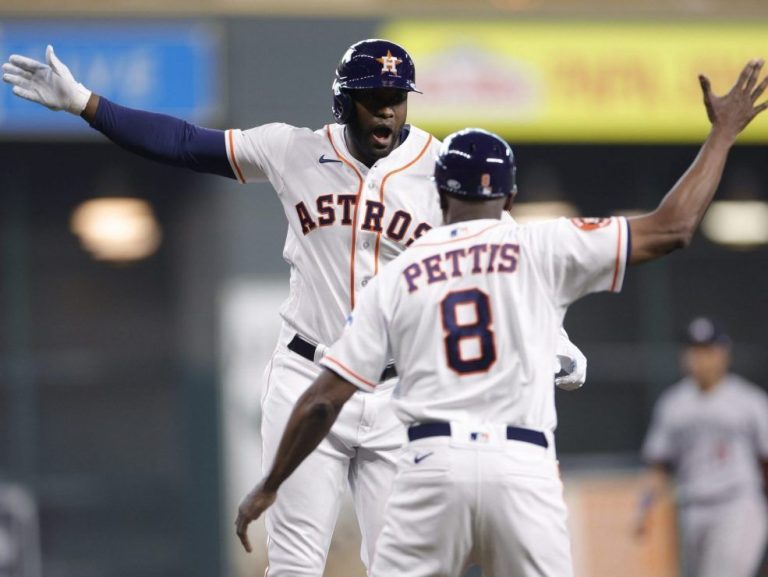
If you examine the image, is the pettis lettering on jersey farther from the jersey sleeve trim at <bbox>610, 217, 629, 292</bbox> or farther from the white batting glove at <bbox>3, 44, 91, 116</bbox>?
the white batting glove at <bbox>3, 44, 91, 116</bbox>

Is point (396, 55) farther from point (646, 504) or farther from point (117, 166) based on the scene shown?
point (117, 166)

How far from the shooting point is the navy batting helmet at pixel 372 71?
19.2 feet

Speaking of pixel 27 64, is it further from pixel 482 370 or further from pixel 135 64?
pixel 135 64

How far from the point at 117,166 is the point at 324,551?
11553 mm

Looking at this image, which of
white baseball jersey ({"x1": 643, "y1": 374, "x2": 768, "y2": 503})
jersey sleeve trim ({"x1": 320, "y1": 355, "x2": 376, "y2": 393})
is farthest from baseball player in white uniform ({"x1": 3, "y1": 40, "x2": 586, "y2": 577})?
white baseball jersey ({"x1": 643, "y1": 374, "x2": 768, "y2": 503})

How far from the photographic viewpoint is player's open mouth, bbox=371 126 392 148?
19.6ft

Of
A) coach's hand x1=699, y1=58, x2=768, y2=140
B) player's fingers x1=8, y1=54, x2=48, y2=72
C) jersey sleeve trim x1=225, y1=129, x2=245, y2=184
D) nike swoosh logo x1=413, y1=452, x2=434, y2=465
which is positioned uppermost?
player's fingers x1=8, y1=54, x2=48, y2=72

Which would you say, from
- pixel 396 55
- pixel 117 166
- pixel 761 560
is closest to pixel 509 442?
pixel 396 55

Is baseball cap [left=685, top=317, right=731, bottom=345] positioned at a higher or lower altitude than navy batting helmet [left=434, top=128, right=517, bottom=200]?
lower

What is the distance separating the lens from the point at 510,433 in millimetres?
4906

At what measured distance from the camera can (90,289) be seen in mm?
17406

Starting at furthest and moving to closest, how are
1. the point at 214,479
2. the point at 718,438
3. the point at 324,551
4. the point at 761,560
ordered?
the point at 214,479 < the point at 761,560 < the point at 718,438 < the point at 324,551

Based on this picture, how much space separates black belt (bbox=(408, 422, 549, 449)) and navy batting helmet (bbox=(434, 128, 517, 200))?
2.49 ft

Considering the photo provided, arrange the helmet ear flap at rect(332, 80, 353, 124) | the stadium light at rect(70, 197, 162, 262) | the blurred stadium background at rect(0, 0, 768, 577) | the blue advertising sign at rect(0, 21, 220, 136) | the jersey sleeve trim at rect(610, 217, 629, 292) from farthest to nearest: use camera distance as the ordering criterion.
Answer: the stadium light at rect(70, 197, 162, 262) < the blurred stadium background at rect(0, 0, 768, 577) < the blue advertising sign at rect(0, 21, 220, 136) < the helmet ear flap at rect(332, 80, 353, 124) < the jersey sleeve trim at rect(610, 217, 629, 292)
